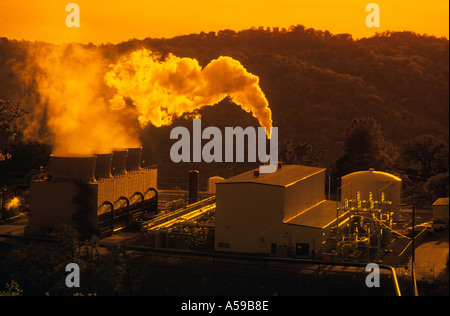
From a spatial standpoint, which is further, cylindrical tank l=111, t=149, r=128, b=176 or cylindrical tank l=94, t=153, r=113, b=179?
cylindrical tank l=111, t=149, r=128, b=176

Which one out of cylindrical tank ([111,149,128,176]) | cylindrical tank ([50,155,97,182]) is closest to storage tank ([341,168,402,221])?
cylindrical tank ([111,149,128,176])

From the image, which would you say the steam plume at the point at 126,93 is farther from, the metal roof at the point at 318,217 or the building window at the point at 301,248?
the building window at the point at 301,248

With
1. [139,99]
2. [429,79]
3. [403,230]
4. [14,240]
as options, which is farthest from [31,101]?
[429,79]

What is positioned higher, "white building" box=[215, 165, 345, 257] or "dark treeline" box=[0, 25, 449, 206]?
"dark treeline" box=[0, 25, 449, 206]

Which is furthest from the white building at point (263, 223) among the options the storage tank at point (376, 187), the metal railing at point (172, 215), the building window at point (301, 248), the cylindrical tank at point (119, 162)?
the cylindrical tank at point (119, 162)

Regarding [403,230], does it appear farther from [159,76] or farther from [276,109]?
[276,109]

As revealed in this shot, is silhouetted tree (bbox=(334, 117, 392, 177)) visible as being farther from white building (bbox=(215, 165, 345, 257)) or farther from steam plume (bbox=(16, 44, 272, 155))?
white building (bbox=(215, 165, 345, 257))
